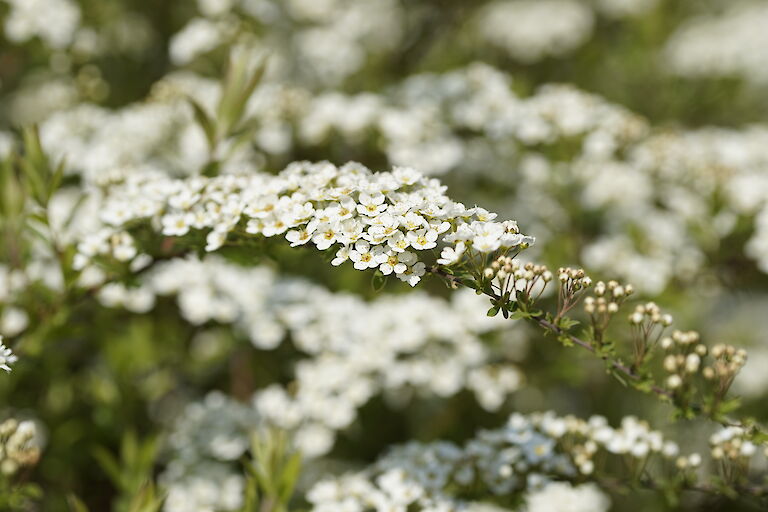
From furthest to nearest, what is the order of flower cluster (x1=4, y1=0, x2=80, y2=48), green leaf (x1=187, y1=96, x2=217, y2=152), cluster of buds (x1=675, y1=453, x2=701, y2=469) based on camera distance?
flower cluster (x1=4, y1=0, x2=80, y2=48) → green leaf (x1=187, y1=96, x2=217, y2=152) → cluster of buds (x1=675, y1=453, x2=701, y2=469)

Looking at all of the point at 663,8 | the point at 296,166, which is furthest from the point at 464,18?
the point at 296,166

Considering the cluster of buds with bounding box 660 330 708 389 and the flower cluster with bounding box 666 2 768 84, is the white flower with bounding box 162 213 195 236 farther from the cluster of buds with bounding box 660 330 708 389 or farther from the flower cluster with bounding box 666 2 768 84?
the flower cluster with bounding box 666 2 768 84

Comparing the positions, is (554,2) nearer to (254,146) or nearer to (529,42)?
(529,42)

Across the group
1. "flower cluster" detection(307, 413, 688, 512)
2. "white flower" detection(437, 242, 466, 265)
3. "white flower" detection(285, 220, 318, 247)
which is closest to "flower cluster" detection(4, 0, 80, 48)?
"white flower" detection(285, 220, 318, 247)

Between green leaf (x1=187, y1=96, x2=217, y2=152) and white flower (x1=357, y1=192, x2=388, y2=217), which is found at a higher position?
white flower (x1=357, y1=192, x2=388, y2=217)

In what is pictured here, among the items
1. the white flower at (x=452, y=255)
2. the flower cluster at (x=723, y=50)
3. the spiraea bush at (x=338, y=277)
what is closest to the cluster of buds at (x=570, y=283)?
the spiraea bush at (x=338, y=277)

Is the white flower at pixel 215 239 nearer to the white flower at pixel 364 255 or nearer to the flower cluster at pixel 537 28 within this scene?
the white flower at pixel 364 255

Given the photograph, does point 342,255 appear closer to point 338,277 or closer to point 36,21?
point 338,277
